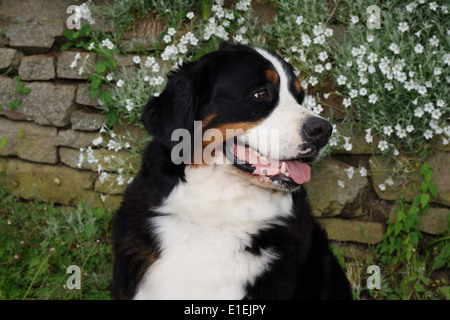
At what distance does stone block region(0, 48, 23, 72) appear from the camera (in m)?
3.96

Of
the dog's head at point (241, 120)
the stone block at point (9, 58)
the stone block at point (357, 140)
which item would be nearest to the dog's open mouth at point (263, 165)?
the dog's head at point (241, 120)

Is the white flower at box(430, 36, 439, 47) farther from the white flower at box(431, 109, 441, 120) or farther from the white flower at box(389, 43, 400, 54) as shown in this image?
the white flower at box(431, 109, 441, 120)

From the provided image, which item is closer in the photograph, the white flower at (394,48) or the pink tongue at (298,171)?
the pink tongue at (298,171)

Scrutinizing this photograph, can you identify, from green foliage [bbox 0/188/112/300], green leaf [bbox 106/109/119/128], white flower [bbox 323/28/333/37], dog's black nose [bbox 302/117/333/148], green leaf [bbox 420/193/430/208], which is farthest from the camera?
green leaf [bbox 106/109/119/128]

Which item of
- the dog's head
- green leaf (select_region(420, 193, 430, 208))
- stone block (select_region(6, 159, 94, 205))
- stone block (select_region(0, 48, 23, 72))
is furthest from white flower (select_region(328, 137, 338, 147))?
stone block (select_region(0, 48, 23, 72))

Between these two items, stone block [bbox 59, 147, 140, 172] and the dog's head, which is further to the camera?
stone block [bbox 59, 147, 140, 172]

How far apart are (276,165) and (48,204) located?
2.23 m

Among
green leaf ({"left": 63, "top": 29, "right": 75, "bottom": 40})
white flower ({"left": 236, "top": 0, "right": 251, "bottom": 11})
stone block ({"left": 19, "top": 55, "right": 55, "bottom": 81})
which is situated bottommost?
stone block ({"left": 19, "top": 55, "right": 55, "bottom": 81})

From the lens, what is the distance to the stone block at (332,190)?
3586 millimetres

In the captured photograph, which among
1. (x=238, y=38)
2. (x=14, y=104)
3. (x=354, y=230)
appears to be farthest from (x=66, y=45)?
(x=354, y=230)

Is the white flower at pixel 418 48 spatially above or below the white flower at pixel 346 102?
above

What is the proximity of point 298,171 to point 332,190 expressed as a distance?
123cm

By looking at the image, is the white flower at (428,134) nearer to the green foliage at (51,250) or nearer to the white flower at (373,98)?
the white flower at (373,98)
